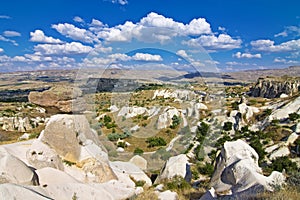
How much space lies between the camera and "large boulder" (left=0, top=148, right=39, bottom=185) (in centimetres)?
682

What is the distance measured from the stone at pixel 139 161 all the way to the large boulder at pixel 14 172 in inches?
287

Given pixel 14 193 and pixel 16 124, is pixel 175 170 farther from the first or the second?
pixel 16 124

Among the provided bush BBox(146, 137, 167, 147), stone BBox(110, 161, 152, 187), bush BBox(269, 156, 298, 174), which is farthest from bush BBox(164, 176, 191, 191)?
bush BBox(269, 156, 298, 174)

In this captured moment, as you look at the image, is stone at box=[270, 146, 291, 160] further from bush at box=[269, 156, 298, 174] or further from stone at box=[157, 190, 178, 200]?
stone at box=[157, 190, 178, 200]

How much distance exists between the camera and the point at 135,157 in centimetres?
1475

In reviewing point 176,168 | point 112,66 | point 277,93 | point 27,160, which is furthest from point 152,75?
point 277,93

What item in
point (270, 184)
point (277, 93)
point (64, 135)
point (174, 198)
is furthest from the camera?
point (277, 93)

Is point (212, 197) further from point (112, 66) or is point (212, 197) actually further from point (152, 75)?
point (152, 75)

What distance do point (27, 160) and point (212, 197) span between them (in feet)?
20.7

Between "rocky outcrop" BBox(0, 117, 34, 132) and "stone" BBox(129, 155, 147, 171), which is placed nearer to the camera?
"stone" BBox(129, 155, 147, 171)

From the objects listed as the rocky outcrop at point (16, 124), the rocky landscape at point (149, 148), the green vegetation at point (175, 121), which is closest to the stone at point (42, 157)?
the rocky landscape at point (149, 148)

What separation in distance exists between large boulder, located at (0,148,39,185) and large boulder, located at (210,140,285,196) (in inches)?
206

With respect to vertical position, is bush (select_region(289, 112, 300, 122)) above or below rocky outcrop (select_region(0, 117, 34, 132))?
above

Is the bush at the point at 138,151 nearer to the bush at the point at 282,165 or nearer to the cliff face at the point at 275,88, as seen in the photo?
the bush at the point at 282,165
